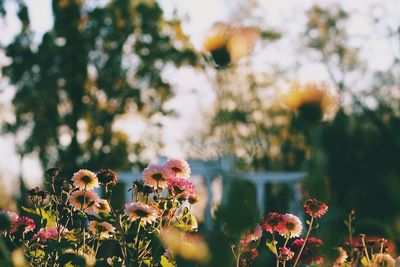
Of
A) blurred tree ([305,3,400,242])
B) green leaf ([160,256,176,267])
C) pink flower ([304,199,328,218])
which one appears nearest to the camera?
pink flower ([304,199,328,218])

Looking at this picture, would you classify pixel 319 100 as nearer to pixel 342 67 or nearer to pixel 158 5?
pixel 158 5

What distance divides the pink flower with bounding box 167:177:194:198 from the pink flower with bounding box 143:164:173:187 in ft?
0.10

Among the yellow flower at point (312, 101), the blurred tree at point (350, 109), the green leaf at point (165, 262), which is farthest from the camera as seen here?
the blurred tree at point (350, 109)

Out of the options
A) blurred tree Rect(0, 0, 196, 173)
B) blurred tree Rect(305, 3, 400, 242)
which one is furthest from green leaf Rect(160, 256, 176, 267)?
blurred tree Rect(0, 0, 196, 173)

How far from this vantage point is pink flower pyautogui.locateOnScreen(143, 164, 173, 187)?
2705 mm

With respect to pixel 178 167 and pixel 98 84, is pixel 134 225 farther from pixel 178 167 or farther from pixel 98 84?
pixel 98 84

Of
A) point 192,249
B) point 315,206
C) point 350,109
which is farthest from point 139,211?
point 350,109

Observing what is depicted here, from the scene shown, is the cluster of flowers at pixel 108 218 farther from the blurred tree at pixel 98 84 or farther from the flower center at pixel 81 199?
the blurred tree at pixel 98 84

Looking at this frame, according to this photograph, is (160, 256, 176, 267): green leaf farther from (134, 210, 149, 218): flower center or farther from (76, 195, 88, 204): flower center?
(76, 195, 88, 204): flower center

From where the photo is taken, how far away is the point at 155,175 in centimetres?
271

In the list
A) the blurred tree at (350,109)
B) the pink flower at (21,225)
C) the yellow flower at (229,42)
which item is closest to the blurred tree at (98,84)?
the blurred tree at (350,109)

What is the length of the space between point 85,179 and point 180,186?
0.40 metres

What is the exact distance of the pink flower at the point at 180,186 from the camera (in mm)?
2682

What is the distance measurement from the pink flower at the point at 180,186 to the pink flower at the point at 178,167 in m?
0.06
